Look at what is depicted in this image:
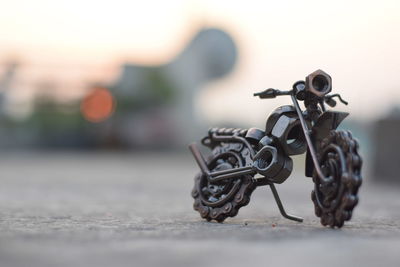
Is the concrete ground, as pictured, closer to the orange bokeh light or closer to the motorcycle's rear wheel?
the motorcycle's rear wheel

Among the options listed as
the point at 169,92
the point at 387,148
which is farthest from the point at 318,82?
the point at 169,92

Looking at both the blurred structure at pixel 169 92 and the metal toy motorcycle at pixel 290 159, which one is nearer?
the metal toy motorcycle at pixel 290 159

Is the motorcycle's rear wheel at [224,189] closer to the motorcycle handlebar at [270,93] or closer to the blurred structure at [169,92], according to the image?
the motorcycle handlebar at [270,93]

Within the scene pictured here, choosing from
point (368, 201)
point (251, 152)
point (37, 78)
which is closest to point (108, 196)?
point (368, 201)

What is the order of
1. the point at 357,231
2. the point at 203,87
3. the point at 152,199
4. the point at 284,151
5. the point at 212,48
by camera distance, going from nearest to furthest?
the point at 357,231, the point at 284,151, the point at 152,199, the point at 212,48, the point at 203,87

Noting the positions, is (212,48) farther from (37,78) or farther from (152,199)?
(152,199)

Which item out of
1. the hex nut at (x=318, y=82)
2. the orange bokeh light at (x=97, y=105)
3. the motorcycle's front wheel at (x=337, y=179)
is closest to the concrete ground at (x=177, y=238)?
the motorcycle's front wheel at (x=337, y=179)
